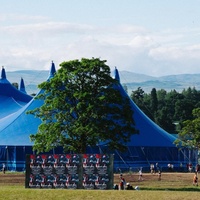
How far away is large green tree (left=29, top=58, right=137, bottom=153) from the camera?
57.3m

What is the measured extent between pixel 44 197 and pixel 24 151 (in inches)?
1665

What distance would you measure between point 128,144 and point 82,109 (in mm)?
28705

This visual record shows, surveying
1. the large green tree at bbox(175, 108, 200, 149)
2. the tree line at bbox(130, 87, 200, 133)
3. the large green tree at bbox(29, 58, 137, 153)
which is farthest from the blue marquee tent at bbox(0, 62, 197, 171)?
the tree line at bbox(130, 87, 200, 133)

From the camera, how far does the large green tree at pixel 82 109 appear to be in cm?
5728

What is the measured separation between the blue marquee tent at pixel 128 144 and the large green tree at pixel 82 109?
76.4 ft

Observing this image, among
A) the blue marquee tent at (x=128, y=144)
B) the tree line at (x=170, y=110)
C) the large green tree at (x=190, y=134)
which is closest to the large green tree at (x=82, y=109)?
the blue marquee tent at (x=128, y=144)

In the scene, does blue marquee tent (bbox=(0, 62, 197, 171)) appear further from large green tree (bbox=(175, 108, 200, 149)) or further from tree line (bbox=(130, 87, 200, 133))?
tree line (bbox=(130, 87, 200, 133))

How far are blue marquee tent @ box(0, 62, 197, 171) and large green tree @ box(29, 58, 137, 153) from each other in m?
23.3

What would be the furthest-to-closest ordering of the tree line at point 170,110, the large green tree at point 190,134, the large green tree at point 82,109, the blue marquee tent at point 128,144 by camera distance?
the tree line at point 170,110
the blue marquee tent at point 128,144
the large green tree at point 190,134
the large green tree at point 82,109

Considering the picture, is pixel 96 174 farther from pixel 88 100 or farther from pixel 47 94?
pixel 47 94

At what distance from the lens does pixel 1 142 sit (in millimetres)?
84188

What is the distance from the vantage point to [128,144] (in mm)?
85688

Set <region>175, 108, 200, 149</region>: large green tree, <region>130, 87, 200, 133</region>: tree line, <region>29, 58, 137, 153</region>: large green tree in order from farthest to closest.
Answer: <region>130, 87, 200, 133</region>: tree line → <region>175, 108, 200, 149</region>: large green tree → <region>29, 58, 137, 153</region>: large green tree

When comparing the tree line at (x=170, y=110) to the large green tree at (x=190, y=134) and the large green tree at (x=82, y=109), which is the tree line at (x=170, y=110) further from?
the large green tree at (x=82, y=109)
